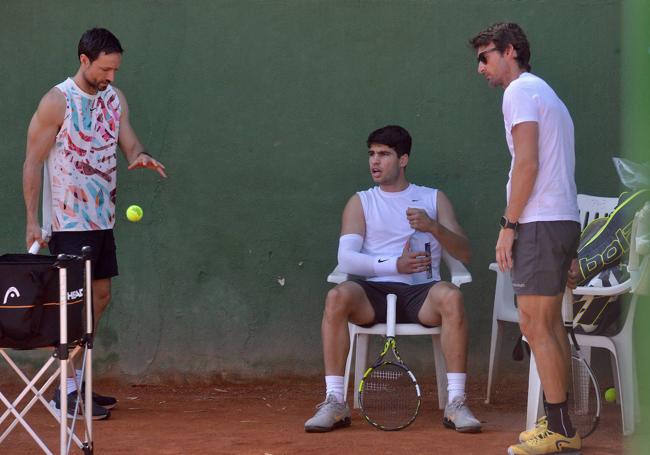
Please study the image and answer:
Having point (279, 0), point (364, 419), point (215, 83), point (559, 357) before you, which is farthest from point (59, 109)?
point (559, 357)

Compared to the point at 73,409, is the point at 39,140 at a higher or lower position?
higher

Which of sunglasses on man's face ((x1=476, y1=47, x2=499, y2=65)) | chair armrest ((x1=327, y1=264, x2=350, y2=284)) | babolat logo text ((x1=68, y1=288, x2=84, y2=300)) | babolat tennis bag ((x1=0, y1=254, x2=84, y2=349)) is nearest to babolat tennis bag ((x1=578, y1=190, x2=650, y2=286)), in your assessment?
sunglasses on man's face ((x1=476, y1=47, x2=499, y2=65))

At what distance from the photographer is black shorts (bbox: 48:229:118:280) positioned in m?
4.72

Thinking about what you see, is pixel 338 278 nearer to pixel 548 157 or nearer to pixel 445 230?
pixel 445 230

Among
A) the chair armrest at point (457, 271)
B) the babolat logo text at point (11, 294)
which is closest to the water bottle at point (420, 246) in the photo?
the chair armrest at point (457, 271)

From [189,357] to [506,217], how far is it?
8.00 feet

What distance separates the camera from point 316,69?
5555 millimetres

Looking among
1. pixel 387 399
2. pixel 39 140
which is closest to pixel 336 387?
pixel 387 399

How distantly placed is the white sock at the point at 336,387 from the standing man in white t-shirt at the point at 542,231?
3.07 ft

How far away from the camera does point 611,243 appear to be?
14.8 ft

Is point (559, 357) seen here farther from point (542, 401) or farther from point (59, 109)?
point (59, 109)

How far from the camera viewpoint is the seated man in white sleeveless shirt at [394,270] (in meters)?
4.54

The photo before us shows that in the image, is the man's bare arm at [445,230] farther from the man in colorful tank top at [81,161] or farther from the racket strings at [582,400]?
the man in colorful tank top at [81,161]

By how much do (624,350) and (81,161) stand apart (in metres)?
2.68
